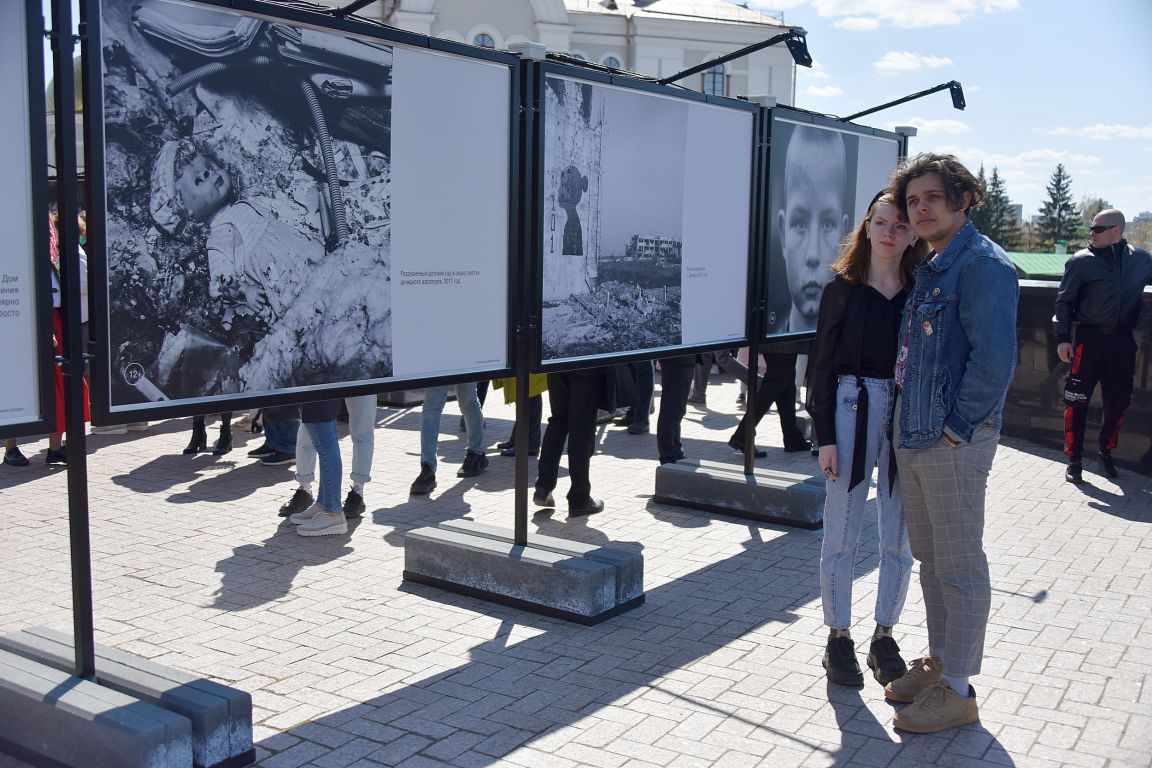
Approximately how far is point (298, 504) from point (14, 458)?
124 inches

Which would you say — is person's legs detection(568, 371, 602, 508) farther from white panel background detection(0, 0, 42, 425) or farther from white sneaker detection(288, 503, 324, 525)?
white panel background detection(0, 0, 42, 425)

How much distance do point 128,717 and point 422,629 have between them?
73.1 inches

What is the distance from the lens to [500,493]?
8.38m

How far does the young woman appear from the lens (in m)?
4.56

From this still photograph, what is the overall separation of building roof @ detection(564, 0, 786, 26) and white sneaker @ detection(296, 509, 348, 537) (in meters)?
54.9

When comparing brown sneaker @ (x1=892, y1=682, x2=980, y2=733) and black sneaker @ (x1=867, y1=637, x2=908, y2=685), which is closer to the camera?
brown sneaker @ (x1=892, y1=682, x2=980, y2=733)

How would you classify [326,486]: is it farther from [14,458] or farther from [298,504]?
[14,458]

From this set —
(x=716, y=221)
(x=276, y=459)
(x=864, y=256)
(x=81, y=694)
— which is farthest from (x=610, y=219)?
(x=276, y=459)

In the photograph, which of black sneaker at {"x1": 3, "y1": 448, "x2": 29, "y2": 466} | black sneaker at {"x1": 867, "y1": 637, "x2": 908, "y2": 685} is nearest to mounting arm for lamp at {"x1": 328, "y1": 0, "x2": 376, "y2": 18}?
black sneaker at {"x1": 867, "y1": 637, "x2": 908, "y2": 685}

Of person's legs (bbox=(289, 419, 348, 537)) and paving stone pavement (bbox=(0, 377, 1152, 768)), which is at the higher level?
person's legs (bbox=(289, 419, 348, 537))

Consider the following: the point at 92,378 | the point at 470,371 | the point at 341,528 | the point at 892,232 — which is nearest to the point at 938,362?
the point at 892,232

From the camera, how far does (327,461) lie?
6.90 metres

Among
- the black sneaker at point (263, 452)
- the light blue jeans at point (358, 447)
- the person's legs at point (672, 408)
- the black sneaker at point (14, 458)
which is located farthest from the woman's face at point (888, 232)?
the black sneaker at point (14, 458)

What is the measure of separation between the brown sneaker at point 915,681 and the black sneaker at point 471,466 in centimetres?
495
